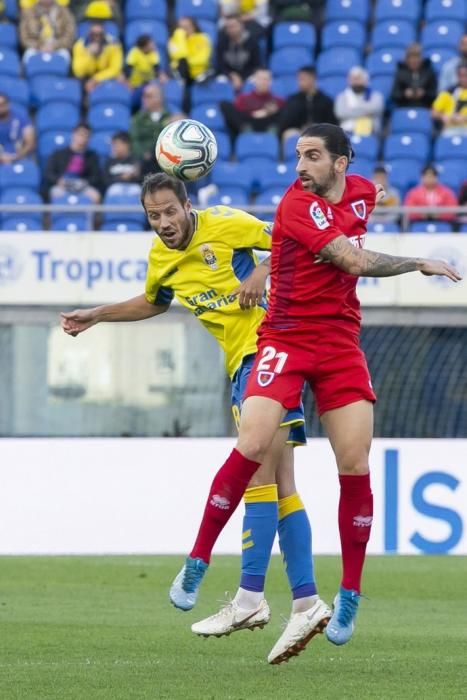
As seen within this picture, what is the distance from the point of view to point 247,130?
18.1 m

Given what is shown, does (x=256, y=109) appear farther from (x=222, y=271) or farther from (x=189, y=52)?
(x=222, y=271)

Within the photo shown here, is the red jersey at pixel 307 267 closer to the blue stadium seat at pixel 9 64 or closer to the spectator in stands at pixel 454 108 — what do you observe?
the spectator in stands at pixel 454 108

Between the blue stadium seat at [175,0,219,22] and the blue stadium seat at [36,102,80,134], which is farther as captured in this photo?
the blue stadium seat at [175,0,219,22]

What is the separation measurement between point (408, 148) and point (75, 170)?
3889 mm

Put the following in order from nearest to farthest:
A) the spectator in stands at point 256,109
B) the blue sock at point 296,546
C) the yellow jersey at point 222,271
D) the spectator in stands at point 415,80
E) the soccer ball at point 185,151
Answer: the blue sock at point 296,546 → the yellow jersey at point 222,271 → the soccer ball at point 185,151 → the spectator in stands at point 256,109 → the spectator in stands at point 415,80

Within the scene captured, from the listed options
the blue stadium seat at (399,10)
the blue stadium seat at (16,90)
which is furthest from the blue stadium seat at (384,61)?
the blue stadium seat at (16,90)

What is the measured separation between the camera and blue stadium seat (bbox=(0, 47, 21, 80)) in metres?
19.0

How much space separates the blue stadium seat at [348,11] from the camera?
19.7 meters

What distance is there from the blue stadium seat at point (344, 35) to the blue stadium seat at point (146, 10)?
2138 millimetres

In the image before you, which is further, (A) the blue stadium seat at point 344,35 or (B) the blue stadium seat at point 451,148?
(A) the blue stadium seat at point 344,35

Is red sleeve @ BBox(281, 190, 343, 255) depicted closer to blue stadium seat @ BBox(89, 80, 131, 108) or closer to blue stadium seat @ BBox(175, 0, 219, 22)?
blue stadium seat @ BBox(89, 80, 131, 108)

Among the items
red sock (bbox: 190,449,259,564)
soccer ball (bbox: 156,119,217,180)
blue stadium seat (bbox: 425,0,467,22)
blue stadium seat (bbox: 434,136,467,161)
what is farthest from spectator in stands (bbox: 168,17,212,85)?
red sock (bbox: 190,449,259,564)

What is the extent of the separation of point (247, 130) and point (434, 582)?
26.4 feet

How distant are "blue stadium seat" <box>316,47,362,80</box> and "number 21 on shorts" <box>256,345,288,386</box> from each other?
12.9 m
